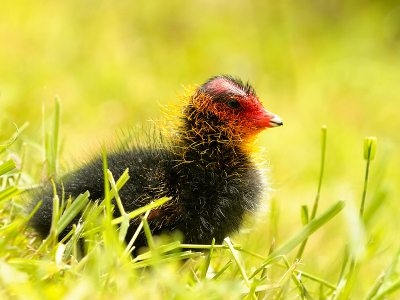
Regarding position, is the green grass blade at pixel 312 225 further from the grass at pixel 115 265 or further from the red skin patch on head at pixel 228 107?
the red skin patch on head at pixel 228 107

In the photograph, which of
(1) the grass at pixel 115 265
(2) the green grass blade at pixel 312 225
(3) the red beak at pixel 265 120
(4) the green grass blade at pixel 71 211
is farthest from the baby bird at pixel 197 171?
(2) the green grass blade at pixel 312 225

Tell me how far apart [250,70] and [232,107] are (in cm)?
370

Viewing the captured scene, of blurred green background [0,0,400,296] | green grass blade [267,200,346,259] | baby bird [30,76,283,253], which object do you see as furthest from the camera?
blurred green background [0,0,400,296]

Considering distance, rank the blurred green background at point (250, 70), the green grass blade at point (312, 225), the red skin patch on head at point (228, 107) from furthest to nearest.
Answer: the blurred green background at point (250, 70) < the red skin patch on head at point (228, 107) < the green grass blade at point (312, 225)

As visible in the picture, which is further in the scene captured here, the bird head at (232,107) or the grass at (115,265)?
the bird head at (232,107)

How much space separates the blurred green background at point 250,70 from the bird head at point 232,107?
140 centimetres

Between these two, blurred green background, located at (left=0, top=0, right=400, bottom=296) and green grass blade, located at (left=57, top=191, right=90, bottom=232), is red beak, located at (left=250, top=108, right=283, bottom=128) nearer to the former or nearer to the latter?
green grass blade, located at (left=57, top=191, right=90, bottom=232)

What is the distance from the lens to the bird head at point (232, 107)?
6.99 ft

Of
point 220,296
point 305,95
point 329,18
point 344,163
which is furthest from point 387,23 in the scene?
point 220,296

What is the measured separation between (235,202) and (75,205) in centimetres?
76

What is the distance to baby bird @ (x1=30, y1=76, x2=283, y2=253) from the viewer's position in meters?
1.95

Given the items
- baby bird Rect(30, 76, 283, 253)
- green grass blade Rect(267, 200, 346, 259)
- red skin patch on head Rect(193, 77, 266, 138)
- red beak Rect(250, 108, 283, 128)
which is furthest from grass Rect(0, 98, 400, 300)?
red skin patch on head Rect(193, 77, 266, 138)

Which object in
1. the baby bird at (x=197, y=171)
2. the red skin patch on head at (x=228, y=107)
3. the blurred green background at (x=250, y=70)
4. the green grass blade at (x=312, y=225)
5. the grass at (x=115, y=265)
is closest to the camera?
the grass at (x=115, y=265)

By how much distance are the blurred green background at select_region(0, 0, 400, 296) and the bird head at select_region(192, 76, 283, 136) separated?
1.40m
